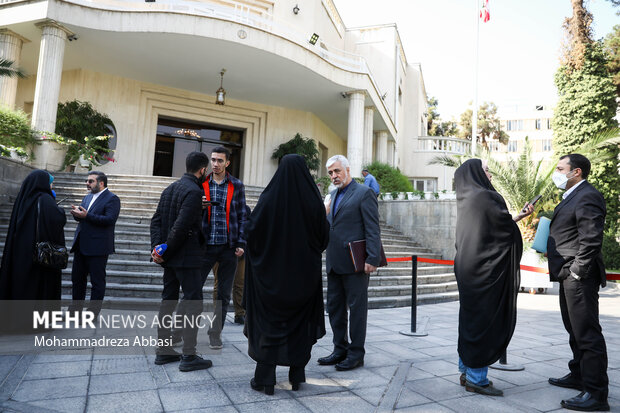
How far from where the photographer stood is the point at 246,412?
2.58 m

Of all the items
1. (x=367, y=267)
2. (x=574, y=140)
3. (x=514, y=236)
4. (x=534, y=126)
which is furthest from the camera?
(x=534, y=126)

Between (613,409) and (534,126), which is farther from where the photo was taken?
(534,126)

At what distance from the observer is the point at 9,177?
8.88 meters

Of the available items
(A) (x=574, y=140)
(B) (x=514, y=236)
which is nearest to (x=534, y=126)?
(A) (x=574, y=140)

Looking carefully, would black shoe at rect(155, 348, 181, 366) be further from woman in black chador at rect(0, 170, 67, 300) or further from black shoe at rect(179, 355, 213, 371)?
woman in black chador at rect(0, 170, 67, 300)

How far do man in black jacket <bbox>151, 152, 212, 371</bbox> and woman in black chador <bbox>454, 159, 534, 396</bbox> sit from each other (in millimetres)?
2229

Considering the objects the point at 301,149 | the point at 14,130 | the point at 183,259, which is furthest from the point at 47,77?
the point at 183,259

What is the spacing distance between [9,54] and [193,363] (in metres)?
13.7

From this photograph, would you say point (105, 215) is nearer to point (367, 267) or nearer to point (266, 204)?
point (266, 204)

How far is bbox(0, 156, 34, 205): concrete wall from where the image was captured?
28.2 ft

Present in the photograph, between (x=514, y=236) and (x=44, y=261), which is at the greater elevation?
(x=514, y=236)

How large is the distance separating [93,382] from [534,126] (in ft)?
238

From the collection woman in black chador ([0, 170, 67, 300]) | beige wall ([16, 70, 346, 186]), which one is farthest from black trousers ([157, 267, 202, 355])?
beige wall ([16, 70, 346, 186])

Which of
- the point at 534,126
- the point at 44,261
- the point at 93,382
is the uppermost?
the point at 534,126
